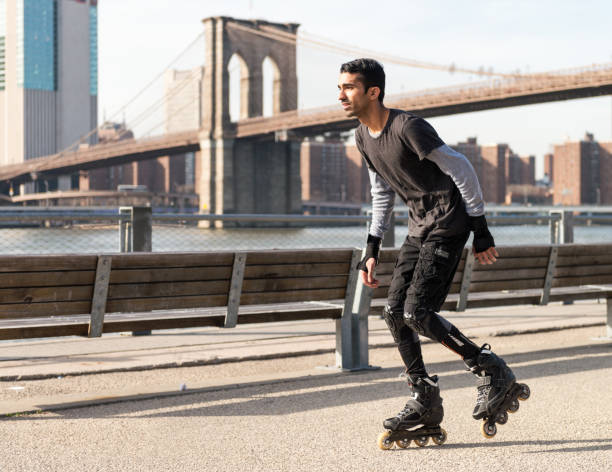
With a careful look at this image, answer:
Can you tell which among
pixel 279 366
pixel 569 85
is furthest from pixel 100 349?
pixel 569 85

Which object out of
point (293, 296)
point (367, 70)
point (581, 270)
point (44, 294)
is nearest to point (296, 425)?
point (293, 296)

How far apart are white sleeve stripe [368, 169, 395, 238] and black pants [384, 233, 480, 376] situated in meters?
0.19

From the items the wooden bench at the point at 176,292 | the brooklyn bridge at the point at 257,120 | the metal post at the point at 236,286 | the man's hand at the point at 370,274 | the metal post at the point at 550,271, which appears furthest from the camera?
the brooklyn bridge at the point at 257,120

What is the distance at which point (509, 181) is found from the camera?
144 metres

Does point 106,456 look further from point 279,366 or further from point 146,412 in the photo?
point 279,366

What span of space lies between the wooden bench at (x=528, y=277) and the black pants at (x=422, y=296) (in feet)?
5.19

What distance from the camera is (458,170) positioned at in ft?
10.5

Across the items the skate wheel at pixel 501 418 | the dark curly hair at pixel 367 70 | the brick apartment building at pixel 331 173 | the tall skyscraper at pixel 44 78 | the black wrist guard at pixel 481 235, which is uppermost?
the tall skyscraper at pixel 44 78

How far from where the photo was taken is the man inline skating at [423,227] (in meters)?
3.23

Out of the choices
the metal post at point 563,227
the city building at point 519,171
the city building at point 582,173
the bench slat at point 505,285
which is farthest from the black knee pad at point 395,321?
the city building at point 519,171

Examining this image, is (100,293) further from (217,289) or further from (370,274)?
(370,274)

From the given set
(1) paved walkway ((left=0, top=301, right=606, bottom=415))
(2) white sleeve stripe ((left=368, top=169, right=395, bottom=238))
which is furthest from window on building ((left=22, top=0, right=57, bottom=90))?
(2) white sleeve stripe ((left=368, top=169, right=395, bottom=238))

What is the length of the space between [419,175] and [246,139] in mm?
57217

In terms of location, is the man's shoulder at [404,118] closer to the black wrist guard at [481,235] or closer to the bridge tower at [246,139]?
the black wrist guard at [481,235]
